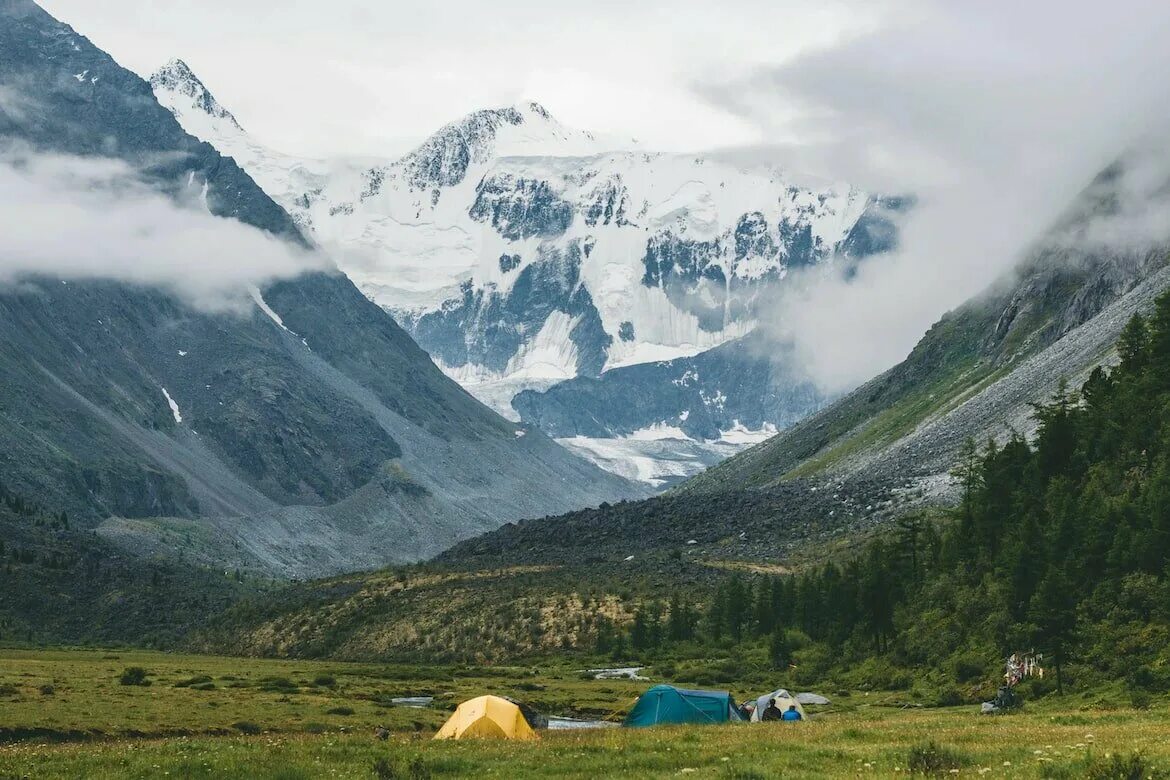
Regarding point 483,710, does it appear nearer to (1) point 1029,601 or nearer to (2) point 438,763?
(2) point 438,763

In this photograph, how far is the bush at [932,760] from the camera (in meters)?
35.2

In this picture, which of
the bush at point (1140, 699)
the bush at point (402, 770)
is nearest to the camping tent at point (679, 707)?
the bush at point (1140, 699)

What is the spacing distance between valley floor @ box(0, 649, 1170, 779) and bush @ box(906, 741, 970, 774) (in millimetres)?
65

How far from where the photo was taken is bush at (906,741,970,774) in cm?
3518

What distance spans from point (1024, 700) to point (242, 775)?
41.7m

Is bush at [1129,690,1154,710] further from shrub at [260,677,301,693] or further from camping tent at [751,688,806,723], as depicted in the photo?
shrub at [260,677,301,693]

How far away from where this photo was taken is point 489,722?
52.9 meters

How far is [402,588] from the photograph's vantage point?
176750mm

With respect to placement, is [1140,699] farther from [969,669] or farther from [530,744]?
[530,744]

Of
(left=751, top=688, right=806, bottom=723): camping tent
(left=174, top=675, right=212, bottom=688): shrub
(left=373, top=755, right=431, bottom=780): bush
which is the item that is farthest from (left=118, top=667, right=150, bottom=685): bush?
(left=373, top=755, right=431, bottom=780): bush

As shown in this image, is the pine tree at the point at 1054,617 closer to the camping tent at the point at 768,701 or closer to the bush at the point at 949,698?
the bush at the point at 949,698

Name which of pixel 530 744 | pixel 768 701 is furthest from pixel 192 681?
pixel 530 744

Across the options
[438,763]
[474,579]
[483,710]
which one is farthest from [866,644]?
[474,579]

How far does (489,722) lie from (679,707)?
36.6 ft
